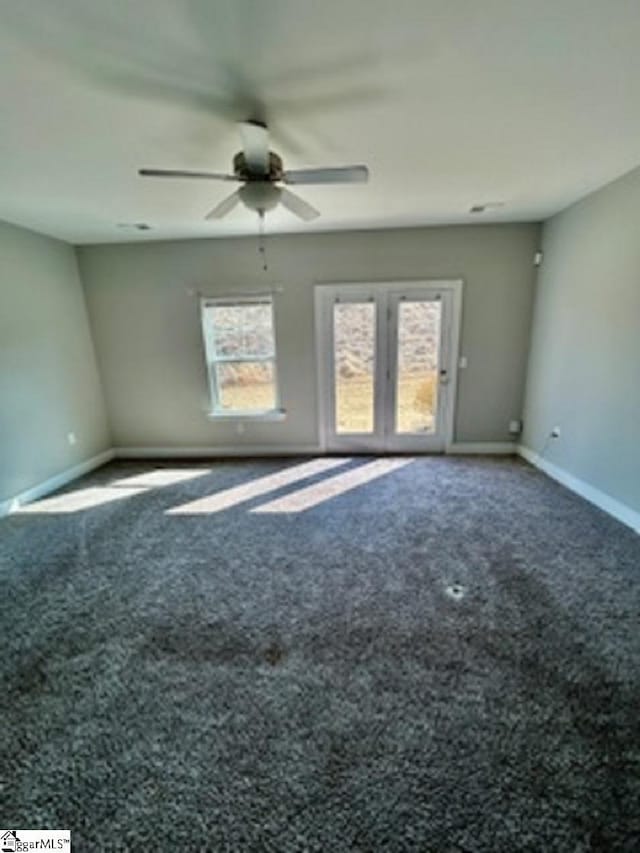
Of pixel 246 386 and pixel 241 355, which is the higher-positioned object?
pixel 241 355

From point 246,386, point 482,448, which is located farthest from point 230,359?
point 482,448

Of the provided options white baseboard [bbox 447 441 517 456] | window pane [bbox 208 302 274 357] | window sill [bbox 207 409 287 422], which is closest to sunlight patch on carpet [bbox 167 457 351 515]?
window sill [bbox 207 409 287 422]

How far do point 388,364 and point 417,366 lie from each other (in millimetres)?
336

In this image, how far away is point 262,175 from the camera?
2.24 meters

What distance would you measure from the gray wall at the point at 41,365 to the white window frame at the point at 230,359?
1400mm

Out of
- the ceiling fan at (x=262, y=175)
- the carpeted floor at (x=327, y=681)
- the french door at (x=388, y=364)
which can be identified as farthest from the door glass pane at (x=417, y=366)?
the ceiling fan at (x=262, y=175)

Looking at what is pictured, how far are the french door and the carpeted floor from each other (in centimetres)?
161

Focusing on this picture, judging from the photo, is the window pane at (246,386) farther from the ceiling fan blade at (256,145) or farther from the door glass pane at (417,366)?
the ceiling fan blade at (256,145)

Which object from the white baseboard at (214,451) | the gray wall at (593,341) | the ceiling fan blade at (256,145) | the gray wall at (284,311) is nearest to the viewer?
the ceiling fan blade at (256,145)

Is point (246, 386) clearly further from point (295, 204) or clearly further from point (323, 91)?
point (323, 91)

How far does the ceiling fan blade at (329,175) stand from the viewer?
207 centimetres

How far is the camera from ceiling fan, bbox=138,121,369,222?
199cm

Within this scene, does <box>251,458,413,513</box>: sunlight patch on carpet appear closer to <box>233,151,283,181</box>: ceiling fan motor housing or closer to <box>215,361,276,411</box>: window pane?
<box>215,361,276,411</box>: window pane

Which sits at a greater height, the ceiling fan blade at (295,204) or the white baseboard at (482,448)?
the ceiling fan blade at (295,204)
